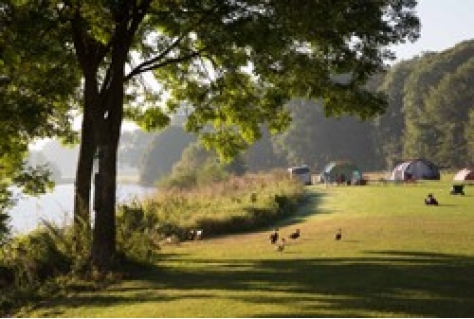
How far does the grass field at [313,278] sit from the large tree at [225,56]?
282 centimetres

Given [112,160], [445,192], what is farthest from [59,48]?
[445,192]

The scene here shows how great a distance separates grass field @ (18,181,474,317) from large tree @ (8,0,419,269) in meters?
2.82

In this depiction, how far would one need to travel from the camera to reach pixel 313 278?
13.3 m

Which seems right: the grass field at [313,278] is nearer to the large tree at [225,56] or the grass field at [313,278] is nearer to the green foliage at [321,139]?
the large tree at [225,56]

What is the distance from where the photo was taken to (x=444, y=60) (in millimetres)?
99875

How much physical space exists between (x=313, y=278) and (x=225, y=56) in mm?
9038

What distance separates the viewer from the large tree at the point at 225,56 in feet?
52.1

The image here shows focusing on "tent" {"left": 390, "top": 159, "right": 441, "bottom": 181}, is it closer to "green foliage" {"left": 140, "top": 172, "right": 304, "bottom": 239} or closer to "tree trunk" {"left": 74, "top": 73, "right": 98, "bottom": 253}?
"green foliage" {"left": 140, "top": 172, "right": 304, "bottom": 239}

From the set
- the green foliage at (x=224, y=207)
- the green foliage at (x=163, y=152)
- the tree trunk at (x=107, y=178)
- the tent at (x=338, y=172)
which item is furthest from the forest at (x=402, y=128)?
the tree trunk at (x=107, y=178)

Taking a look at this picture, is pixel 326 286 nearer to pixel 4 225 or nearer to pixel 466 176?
pixel 4 225

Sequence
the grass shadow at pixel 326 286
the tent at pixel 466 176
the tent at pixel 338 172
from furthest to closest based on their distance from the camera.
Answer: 1. the tent at pixel 338 172
2. the tent at pixel 466 176
3. the grass shadow at pixel 326 286

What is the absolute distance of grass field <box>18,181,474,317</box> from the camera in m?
10.6

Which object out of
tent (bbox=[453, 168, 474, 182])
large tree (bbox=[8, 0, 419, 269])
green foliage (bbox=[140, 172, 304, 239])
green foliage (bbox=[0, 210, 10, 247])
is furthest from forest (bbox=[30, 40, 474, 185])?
green foliage (bbox=[0, 210, 10, 247])

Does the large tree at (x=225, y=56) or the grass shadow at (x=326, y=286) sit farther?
the large tree at (x=225, y=56)
